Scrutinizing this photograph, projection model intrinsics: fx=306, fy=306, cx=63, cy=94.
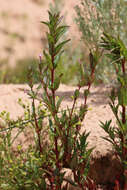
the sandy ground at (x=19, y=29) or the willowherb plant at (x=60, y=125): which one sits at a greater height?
the sandy ground at (x=19, y=29)

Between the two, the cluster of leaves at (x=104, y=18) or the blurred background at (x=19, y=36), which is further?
the blurred background at (x=19, y=36)

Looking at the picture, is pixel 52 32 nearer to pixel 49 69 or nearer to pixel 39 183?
pixel 49 69

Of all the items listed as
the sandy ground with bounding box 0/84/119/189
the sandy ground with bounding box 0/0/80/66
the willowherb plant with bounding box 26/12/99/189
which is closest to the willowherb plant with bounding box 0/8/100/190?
the willowherb plant with bounding box 26/12/99/189

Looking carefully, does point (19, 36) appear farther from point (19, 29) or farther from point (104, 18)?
point (104, 18)

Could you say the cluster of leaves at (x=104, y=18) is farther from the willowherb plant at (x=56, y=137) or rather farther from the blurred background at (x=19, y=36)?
the blurred background at (x=19, y=36)

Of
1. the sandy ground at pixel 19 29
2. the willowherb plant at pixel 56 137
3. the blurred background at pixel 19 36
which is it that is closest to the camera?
the willowherb plant at pixel 56 137

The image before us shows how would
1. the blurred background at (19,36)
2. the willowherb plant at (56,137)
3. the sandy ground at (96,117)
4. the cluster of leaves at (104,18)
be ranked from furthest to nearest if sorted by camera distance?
the blurred background at (19,36)
the cluster of leaves at (104,18)
the sandy ground at (96,117)
the willowherb plant at (56,137)

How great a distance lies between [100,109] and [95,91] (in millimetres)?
759

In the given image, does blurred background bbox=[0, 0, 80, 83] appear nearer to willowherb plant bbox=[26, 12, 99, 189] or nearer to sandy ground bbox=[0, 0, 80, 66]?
sandy ground bbox=[0, 0, 80, 66]

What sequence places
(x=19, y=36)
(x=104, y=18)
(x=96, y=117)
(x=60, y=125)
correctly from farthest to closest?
(x=19, y=36) < (x=104, y=18) < (x=96, y=117) < (x=60, y=125)

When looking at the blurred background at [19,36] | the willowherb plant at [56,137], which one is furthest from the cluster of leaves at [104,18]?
the blurred background at [19,36]

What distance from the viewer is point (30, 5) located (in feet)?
A: 20.7

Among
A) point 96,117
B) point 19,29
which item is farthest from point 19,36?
point 96,117

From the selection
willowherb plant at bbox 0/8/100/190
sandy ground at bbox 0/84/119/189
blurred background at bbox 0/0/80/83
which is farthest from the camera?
blurred background at bbox 0/0/80/83
